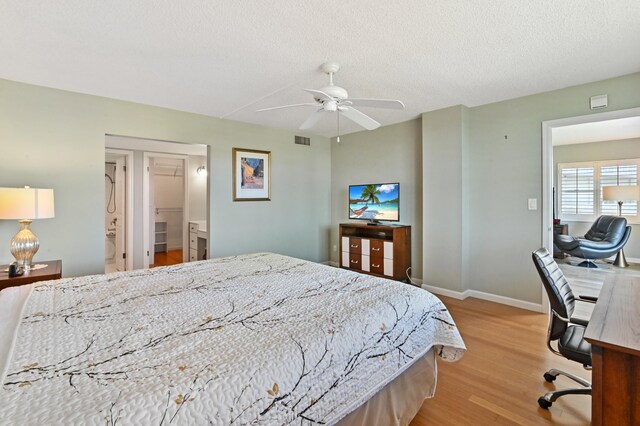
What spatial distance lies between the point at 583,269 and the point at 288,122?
5452 mm

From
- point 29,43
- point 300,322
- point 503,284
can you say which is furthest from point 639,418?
point 29,43

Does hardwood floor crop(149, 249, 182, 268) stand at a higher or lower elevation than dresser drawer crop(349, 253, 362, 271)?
lower

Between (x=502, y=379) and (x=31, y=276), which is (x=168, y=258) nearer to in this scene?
(x=31, y=276)

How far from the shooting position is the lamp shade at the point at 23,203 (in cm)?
252

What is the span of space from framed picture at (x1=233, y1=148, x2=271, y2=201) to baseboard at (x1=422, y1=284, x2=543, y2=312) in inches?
108

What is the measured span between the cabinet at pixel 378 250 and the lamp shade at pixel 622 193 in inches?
165

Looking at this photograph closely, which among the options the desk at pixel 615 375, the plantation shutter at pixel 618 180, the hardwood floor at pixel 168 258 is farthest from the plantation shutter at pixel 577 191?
the hardwood floor at pixel 168 258

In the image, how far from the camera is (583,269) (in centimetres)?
534

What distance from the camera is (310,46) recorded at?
2354mm

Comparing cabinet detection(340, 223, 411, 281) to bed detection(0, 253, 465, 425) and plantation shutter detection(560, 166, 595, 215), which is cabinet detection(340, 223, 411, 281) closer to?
bed detection(0, 253, 465, 425)

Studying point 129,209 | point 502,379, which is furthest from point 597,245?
point 129,209

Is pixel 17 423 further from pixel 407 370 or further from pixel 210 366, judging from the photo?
pixel 407 370

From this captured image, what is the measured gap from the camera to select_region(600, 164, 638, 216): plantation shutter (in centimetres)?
600

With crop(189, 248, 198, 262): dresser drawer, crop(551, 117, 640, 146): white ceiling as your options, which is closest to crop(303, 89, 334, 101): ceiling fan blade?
crop(551, 117, 640, 146): white ceiling
